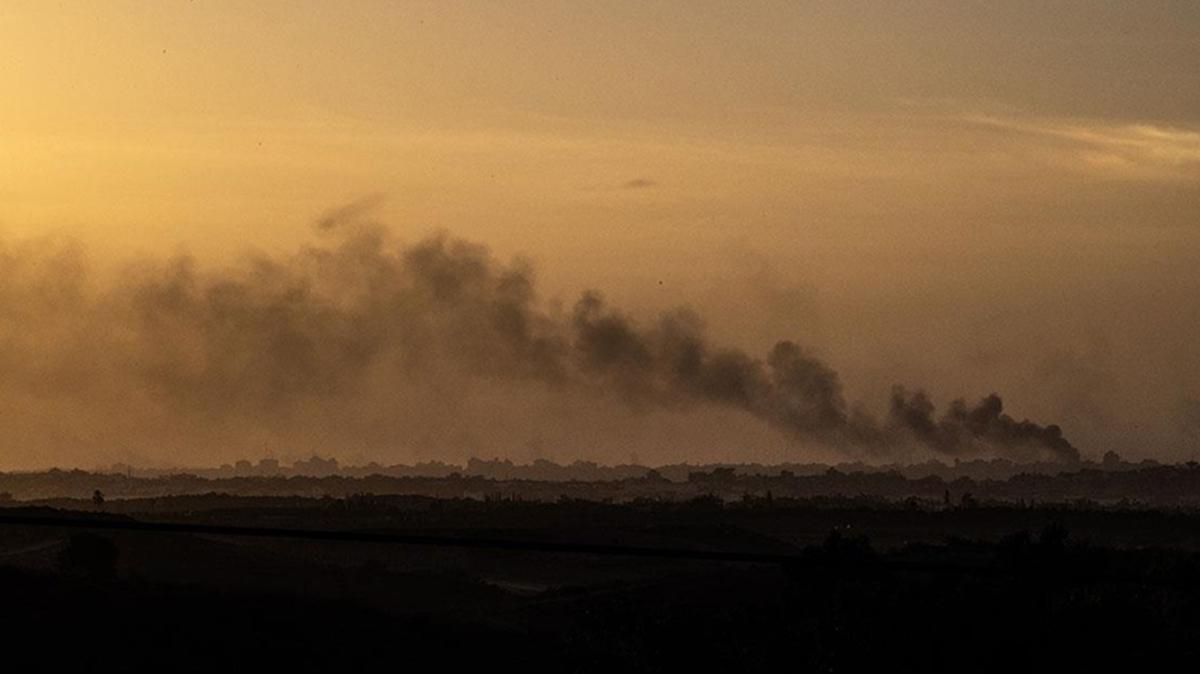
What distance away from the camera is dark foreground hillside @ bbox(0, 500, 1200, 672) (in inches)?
2222

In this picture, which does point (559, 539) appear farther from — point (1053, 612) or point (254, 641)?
point (1053, 612)

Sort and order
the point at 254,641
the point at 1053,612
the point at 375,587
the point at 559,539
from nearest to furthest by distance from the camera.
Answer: the point at 1053,612 → the point at 254,641 → the point at 375,587 → the point at 559,539

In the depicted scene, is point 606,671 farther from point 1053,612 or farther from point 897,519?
point 897,519

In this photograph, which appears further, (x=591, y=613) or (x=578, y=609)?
(x=578, y=609)

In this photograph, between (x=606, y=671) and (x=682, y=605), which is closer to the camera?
(x=606, y=671)

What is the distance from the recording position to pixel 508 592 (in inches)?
4045

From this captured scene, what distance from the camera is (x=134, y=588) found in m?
77.3

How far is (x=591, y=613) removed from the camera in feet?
219

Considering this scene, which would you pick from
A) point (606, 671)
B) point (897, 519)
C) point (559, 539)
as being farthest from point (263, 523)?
point (606, 671)

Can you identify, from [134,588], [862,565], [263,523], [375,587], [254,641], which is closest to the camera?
[862,565]

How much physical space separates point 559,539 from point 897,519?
1788 inches

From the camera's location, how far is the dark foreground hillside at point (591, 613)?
56.4m

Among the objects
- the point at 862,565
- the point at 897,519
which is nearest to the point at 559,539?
the point at 897,519

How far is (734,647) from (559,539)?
7710 cm
